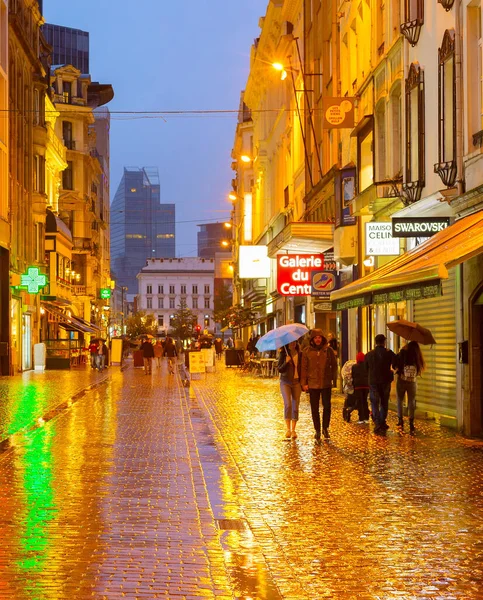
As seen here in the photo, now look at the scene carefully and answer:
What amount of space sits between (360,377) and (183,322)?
430 ft

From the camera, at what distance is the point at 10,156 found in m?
47.5

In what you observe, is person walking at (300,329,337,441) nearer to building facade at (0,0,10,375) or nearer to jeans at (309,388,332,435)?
jeans at (309,388,332,435)

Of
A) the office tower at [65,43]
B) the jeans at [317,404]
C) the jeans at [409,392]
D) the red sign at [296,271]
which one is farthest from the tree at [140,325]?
the jeans at [317,404]

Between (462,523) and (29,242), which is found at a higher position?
(29,242)

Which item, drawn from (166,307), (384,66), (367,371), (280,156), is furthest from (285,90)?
(166,307)

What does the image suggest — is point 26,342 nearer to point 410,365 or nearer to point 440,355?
point 440,355

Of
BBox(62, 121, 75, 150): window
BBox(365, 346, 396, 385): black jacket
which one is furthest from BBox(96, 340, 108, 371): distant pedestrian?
BBox(62, 121, 75, 150): window

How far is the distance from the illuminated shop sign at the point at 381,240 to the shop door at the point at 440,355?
2.25m

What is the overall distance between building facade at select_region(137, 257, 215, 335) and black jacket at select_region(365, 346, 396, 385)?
145086 millimetres

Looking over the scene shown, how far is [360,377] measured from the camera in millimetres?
19625

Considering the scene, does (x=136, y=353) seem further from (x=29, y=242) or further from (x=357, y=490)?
(x=357, y=490)

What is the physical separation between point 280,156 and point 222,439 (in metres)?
40.0

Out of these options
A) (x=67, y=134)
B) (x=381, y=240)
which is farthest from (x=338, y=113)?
(x=67, y=134)

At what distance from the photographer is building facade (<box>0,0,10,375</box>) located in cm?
4397
